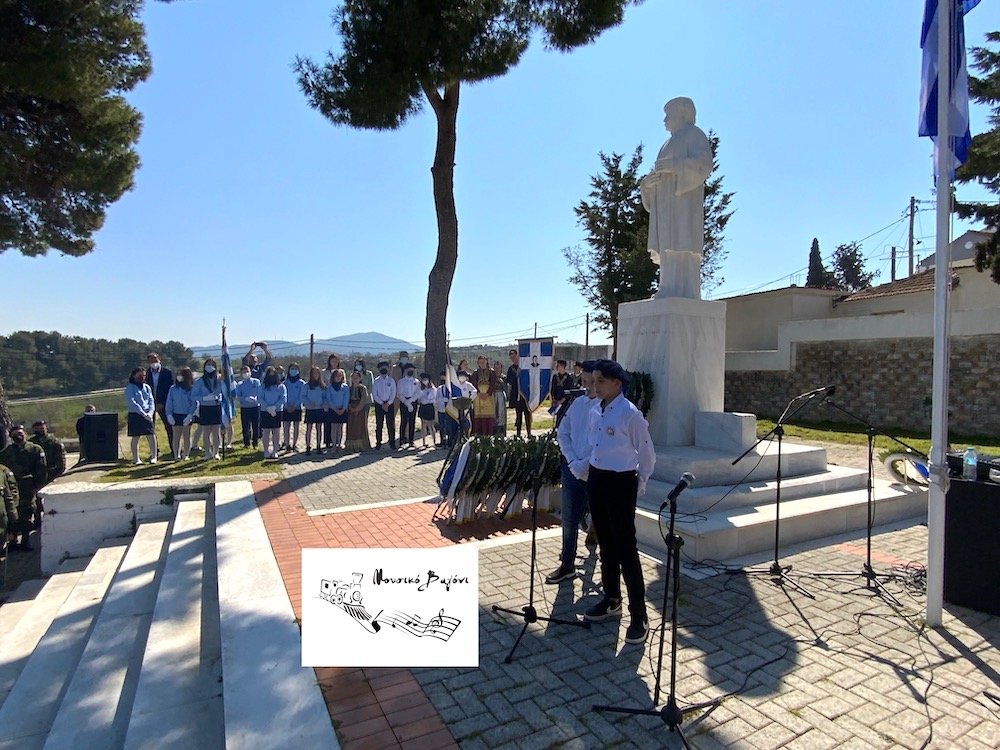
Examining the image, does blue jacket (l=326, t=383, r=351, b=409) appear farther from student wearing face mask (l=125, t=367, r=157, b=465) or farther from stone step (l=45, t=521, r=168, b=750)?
stone step (l=45, t=521, r=168, b=750)

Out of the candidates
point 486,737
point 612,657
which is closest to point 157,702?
point 486,737

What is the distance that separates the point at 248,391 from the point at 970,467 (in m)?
10.7

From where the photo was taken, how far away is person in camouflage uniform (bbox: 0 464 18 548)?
7219 millimetres

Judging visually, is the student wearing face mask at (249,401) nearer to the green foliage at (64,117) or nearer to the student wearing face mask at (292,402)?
the student wearing face mask at (292,402)

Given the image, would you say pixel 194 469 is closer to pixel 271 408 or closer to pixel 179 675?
pixel 271 408

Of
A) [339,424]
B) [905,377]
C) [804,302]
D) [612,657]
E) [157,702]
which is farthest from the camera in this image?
[804,302]

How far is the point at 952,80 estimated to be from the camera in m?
3.80

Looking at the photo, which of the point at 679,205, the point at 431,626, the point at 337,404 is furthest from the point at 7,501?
the point at 679,205

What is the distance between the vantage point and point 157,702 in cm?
306

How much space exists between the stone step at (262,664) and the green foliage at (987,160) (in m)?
16.6

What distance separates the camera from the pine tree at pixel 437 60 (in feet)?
43.3

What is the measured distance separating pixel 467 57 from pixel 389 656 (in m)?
13.8

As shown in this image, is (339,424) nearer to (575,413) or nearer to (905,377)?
(575,413)

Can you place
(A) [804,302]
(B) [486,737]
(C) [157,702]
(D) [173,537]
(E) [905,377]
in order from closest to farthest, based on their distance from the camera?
1. (B) [486,737]
2. (C) [157,702]
3. (D) [173,537]
4. (E) [905,377]
5. (A) [804,302]
